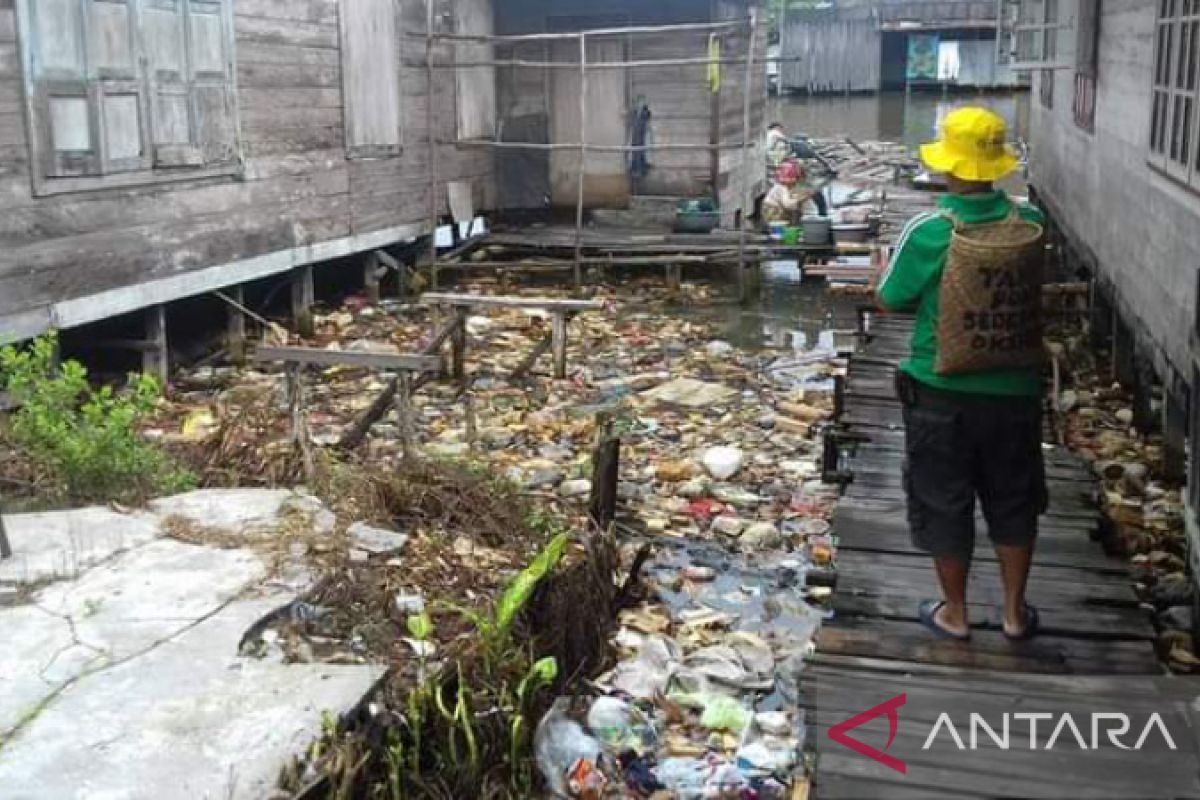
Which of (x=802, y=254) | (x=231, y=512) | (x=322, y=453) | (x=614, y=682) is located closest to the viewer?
(x=614, y=682)

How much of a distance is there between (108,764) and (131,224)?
20.6 feet

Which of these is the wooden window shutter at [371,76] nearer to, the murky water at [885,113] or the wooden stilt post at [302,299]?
the wooden stilt post at [302,299]

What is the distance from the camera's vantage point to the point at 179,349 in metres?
10.7

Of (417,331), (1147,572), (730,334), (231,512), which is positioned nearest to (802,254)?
(730,334)

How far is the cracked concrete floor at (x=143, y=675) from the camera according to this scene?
3638 millimetres

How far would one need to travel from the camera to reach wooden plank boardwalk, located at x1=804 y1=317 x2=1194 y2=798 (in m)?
3.22

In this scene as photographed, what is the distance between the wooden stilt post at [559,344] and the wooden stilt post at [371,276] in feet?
13.0

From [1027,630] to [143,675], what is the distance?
9.61 feet

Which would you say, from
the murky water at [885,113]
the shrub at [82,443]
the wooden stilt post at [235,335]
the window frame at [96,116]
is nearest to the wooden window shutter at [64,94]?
the window frame at [96,116]

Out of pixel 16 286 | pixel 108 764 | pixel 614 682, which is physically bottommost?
pixel 614 682

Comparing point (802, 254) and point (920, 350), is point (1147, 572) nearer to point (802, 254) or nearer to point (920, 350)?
point (920, 350)

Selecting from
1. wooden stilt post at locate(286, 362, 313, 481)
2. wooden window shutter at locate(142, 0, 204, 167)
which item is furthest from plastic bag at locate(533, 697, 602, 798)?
wooden window shutter at locate(142, 0, 204, 167)

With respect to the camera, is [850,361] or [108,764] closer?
[108,764]

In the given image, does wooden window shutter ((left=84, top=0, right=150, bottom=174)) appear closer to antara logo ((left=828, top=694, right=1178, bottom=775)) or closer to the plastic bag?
the plastic bag
